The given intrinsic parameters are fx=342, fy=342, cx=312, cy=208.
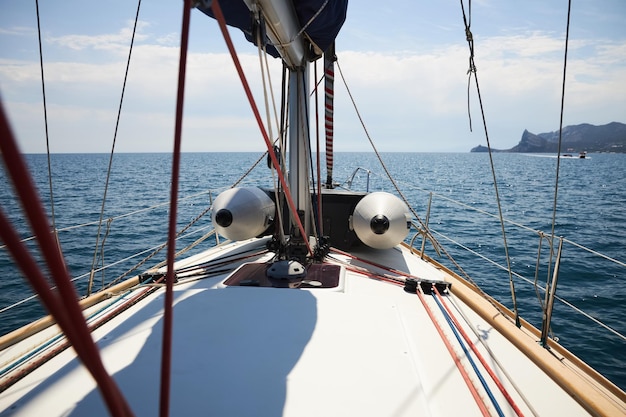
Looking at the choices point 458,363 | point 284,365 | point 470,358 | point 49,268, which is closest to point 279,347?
point 284,365

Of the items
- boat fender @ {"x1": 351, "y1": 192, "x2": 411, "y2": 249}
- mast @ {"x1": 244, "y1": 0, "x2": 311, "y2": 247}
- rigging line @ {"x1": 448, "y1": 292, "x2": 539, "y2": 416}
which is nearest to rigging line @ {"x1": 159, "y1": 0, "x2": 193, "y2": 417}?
rigging line @ {"x1": 448, "y1": 292, "x2": 539, "y2": 416}

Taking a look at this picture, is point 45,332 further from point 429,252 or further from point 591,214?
point 591,214

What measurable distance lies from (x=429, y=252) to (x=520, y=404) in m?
9.51

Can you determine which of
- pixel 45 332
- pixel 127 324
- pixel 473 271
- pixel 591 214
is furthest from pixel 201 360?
pixel 591 214

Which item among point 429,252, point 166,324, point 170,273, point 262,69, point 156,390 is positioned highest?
point 262,69

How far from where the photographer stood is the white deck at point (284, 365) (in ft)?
4.83

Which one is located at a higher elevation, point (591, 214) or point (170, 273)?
point (170, 273)

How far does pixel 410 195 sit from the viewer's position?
878 inches

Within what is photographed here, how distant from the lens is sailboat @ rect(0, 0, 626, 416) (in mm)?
1190

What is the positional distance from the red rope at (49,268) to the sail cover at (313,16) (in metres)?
2.26

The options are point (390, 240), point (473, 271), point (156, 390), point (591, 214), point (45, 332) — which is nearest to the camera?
point (156, 390)

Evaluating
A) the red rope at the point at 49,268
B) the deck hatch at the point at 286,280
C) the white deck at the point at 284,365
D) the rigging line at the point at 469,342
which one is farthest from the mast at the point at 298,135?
the red rope at the point at 49,268

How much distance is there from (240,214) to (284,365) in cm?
247

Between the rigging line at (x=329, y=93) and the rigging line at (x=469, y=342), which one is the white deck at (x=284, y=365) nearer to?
the rigging line at (x=469, y=342)
